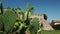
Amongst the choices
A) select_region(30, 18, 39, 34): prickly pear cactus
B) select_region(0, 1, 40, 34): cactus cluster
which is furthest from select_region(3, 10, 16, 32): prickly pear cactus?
select_region(30, 18, 39, 34): prickly pear cactus

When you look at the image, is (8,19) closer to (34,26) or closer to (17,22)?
(17,22)

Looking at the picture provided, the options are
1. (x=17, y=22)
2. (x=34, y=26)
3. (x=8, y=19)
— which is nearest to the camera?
(x=8, y=19)

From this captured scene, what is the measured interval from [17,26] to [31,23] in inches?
84.8

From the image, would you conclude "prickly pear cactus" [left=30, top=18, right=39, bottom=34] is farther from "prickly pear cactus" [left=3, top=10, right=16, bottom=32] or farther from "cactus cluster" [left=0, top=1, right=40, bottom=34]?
"prickly pear cactus" [left=3, top=10, right=16, bottom=32]

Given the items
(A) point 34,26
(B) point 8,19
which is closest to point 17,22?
(A) point 34,26

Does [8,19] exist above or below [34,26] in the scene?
above

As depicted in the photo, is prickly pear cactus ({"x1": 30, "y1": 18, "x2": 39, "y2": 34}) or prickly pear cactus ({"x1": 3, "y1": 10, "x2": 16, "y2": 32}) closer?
prickly pear cactus ({"x1": 3, "y1": 10, "x2": 16, "y2": 32})

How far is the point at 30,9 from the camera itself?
18812 mm

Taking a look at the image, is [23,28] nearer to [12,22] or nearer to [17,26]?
[17,26]

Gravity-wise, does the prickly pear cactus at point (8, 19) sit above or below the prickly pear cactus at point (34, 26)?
above

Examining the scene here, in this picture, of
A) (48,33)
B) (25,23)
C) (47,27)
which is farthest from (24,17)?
(47,27)

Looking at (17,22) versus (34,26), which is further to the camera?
(34,26)

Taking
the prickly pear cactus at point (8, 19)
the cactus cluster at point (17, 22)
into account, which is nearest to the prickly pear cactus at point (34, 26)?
the cactus cluster at point (17, 22)

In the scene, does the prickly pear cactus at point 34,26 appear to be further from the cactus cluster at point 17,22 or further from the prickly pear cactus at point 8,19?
the prickly pear cactus at point 8,19
